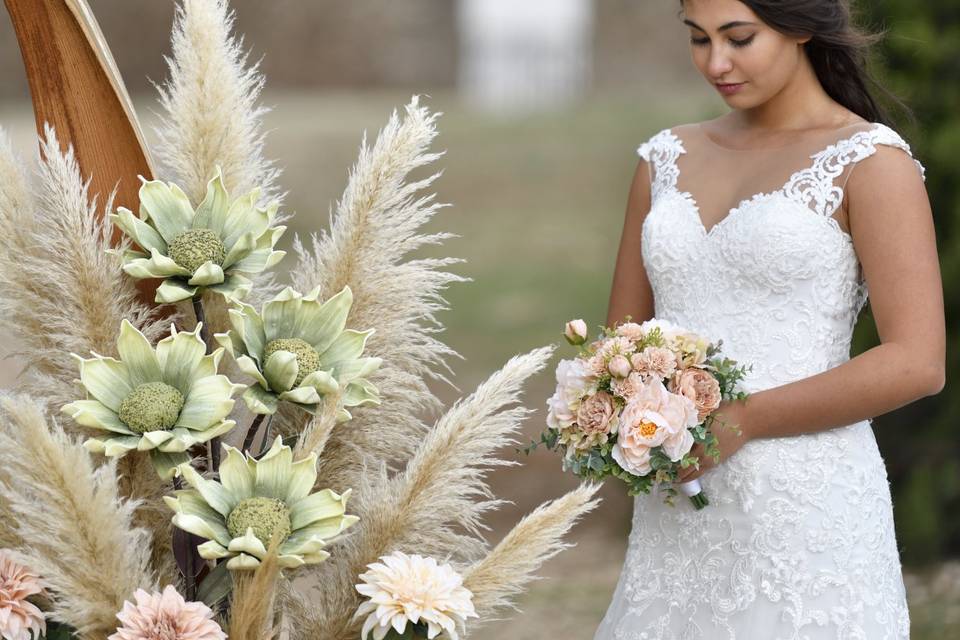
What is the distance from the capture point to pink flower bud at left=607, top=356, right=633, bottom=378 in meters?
2.13

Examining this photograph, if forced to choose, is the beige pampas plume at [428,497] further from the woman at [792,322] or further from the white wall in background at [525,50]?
the white wall in background at [525,50]

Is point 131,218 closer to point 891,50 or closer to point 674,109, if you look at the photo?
point 891,50

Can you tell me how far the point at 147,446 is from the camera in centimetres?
144

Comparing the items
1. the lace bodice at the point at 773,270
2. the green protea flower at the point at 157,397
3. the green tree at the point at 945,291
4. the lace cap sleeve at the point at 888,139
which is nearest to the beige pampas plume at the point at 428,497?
the green protea flower at the point at 157,397

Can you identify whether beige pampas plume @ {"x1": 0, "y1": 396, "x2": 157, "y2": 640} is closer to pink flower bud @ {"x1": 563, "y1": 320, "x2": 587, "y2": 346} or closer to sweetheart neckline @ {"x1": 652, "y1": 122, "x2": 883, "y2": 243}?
pink flower bud @ {"x1": 563, "y1": 320, "x2": 587, "y2": 346}

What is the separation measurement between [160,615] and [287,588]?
0.77 feet

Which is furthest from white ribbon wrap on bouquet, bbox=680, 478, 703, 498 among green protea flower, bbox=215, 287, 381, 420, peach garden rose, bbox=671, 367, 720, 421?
green protea flower, bbox=215, 287, 381, 420

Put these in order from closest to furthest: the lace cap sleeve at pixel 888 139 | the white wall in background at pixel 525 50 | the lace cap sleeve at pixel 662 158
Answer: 1. the lace cap sleeve at pixel 888 139
2. the lace cap sleeve at pixel 662 158
3. the white wall in background at pixel 525 50

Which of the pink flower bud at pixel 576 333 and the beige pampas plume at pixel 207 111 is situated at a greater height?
the beige pampas plume at pixel 207 111

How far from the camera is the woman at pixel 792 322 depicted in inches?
93.2

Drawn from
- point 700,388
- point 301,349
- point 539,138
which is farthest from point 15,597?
point 539,138

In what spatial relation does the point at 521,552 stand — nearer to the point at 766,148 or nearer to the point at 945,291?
the point at 766,148

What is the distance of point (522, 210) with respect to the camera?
46.6 ft

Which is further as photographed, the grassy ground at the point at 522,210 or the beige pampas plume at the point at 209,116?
the grassy ground at the point at 522,210
